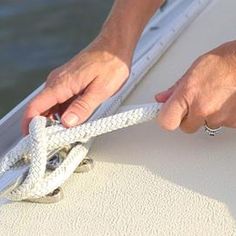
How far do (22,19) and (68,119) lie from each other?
1.74 m

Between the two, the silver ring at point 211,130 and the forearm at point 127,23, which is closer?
the silver ring at point 211,130

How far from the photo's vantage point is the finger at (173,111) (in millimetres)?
1067

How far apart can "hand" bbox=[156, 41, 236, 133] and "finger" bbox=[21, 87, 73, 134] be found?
0.18m

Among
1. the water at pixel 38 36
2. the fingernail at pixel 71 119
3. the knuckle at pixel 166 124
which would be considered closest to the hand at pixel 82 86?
the fingernail at pixel 71 119

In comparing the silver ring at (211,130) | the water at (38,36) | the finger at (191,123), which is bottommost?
the water at (38,36)

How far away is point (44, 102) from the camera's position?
1.12 m

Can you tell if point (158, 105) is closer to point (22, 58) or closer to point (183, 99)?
point (183, 99)

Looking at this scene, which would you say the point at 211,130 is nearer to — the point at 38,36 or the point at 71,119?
the point at 71,119

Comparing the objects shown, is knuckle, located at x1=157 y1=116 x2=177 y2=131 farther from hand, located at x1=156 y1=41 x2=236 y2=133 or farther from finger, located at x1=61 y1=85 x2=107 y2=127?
finger, located at x1=61 y1=85 x2=107 y2=127

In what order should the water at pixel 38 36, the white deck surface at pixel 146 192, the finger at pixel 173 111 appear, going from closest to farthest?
the white deck surface at pixel 146 192, the finger at pixel 173 111, the water at pixel 38 36

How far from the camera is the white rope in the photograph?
1010 millimetres

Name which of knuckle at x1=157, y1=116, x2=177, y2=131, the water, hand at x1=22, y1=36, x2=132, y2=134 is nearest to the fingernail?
hand at x1=22, y1=36, x2=132, y2=134

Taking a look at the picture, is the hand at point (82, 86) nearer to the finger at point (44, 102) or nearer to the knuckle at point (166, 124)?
the finger at point (44, 102)

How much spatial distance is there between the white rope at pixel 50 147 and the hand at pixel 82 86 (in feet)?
0.10
